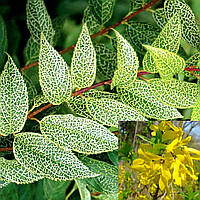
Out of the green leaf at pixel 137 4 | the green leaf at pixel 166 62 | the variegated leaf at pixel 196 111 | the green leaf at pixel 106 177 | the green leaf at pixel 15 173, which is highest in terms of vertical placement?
the green leaf at pixel 137 4

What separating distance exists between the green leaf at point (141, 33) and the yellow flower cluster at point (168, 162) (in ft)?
0.34

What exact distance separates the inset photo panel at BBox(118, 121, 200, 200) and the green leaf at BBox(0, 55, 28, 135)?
10 centimetres

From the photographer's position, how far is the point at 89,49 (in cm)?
29

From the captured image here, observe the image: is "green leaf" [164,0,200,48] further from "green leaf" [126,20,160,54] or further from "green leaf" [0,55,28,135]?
"green leaf" [0,55,28,135]

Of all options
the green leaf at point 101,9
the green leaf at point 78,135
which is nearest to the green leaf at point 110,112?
the green leaf at point 78,135

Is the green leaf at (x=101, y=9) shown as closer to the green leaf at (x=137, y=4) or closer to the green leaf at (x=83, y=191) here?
the green leaf at (x=137, y=4)

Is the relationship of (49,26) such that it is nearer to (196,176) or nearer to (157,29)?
(157,29)

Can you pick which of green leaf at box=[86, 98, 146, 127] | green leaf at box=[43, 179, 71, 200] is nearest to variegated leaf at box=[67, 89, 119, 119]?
green leaf at box=[86, 98, 146, 127]

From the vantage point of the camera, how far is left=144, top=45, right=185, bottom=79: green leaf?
281 mm

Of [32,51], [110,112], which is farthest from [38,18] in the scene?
[110,112]

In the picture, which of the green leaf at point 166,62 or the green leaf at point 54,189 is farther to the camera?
the green leaf at point 54,189

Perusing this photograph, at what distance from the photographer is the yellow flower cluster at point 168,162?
0.31 meters

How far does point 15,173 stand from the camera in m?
0.30

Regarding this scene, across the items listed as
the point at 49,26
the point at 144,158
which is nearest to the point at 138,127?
the point at 144,158
